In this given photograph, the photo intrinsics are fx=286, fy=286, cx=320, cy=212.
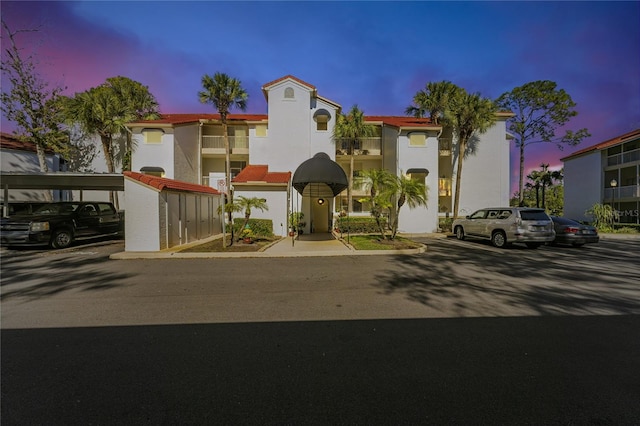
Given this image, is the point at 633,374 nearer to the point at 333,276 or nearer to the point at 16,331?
the point at 333,276

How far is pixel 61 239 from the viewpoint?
1277cm

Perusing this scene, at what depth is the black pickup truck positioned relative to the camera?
1180 cm

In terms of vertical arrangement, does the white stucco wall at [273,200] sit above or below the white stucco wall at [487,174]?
below

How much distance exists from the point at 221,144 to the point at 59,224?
42.6ft

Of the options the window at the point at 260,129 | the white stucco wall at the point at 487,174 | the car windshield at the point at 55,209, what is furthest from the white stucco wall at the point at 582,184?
the car windshield at the point at 55,209

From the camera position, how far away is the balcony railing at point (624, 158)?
2567cm

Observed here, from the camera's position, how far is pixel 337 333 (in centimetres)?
422

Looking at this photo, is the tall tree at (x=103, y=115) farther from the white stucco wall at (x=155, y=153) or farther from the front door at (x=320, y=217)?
the front door at (x=320, y=217)

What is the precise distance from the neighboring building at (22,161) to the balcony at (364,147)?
23907mm

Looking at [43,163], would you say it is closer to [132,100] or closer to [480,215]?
[132,100]

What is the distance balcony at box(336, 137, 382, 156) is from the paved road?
16.8 metres

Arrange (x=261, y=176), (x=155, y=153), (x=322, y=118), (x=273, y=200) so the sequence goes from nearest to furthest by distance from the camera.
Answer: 1. (x=273, y=200)
2. (x=261, y=176)
3. (x=322, y=118)
4. (x=155, y=153)

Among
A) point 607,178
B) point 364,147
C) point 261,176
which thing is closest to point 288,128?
point 261,176

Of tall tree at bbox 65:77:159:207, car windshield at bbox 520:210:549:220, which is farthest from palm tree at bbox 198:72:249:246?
car windshield at bbox 520:210:549:220
